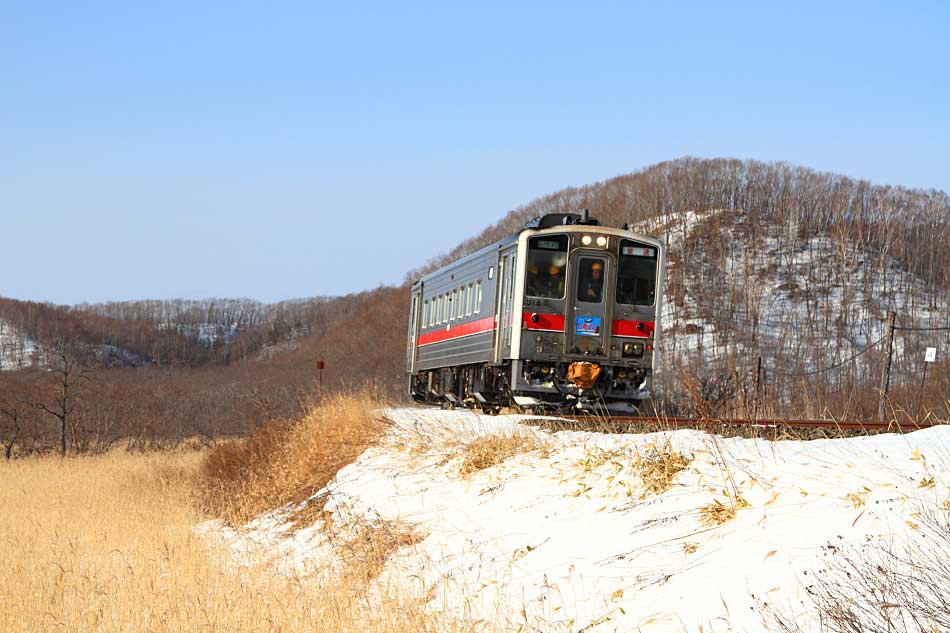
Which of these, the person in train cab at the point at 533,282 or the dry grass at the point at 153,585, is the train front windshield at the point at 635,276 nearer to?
the person in train cab at the point at 533,282

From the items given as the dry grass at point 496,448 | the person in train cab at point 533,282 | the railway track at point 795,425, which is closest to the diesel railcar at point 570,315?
the person in train cab at point 533,282

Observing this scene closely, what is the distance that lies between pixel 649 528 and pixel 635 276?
428 inches

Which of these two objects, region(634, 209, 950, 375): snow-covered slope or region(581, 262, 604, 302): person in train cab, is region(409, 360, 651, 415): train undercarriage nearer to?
region(581, 262, 604, 302): person in train cab

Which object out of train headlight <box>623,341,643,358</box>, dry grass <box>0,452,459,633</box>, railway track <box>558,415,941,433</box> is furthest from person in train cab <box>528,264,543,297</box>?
dry grass <box>0,452,459,633</box>

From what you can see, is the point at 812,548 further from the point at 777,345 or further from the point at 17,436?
the point at 777,345

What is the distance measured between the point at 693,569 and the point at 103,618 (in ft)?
15.4

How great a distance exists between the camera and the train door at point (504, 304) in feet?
57.8

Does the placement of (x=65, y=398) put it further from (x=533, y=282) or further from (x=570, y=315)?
(x=570, y=315)

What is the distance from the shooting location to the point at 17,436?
38.8 meters

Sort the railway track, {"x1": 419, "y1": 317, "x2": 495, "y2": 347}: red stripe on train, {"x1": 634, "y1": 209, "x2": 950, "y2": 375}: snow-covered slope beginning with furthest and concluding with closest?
{"x1": 634, "y1": 209, "x2": 950, "y2": 375}: snow-covered slope
{"x1": 419, "y1": 317, "x2": 495, "y2": 347}: red stripe on train
the railway track

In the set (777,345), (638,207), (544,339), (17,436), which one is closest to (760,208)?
(638,207)

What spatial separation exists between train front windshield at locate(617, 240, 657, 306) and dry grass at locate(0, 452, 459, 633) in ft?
26.3

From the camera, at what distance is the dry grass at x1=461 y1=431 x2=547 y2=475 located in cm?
1138

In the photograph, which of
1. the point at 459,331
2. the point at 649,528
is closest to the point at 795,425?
the point at 649,528
